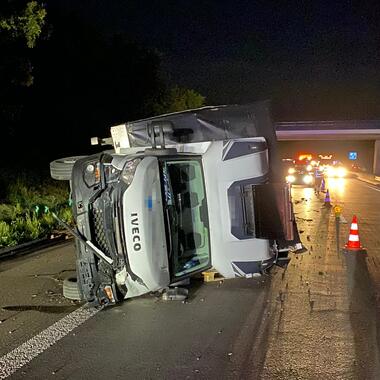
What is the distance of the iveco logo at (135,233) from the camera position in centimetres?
522

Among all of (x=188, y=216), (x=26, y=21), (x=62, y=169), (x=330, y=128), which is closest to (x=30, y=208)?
(x=26, y=21)

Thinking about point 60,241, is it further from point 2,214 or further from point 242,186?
point 242,186

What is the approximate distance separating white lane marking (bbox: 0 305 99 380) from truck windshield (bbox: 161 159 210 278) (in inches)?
50.0

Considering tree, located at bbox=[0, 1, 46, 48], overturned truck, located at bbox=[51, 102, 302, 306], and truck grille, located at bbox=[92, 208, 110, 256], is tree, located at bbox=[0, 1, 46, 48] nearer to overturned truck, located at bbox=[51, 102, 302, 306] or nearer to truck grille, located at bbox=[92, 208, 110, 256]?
overturned truck, located at bbox=[51, 102, 302, 306]

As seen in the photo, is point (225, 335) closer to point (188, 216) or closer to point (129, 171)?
point (188, 216)

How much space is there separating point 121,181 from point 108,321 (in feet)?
5.11

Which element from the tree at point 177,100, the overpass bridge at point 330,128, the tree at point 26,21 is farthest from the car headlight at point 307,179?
the overpass bridge at point 330,128

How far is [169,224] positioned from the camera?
5.38 m

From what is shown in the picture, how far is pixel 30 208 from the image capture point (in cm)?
1436

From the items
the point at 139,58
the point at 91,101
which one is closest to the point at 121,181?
the point at 91,101

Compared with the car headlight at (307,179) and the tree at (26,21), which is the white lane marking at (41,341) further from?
the car headlight at (307,179)

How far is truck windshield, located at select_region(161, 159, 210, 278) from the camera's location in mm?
5582

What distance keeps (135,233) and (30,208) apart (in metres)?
9.88

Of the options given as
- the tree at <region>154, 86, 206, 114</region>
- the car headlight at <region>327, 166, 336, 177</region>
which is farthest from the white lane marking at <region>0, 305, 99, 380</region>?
the car headlight at <region>327, 166, 336, 177</region>
